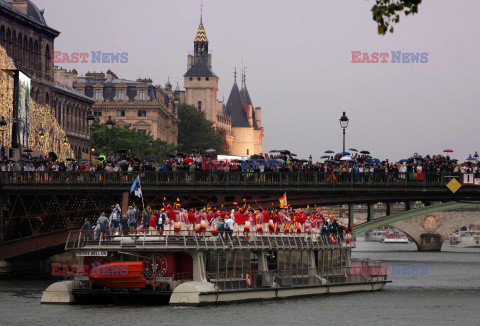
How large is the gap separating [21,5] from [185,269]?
68.0 m

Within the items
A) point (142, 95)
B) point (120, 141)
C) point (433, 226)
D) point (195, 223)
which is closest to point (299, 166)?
point (195, 223)

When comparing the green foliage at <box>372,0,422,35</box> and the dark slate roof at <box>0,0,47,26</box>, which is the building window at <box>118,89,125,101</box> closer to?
the dark slate roof at <box>0,0,47,26</box>

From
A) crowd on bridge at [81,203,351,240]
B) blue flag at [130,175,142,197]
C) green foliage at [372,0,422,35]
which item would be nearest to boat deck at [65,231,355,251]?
crowd on bridge at [81,203,351,240]

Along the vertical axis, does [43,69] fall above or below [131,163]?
above

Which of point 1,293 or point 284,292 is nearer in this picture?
point 284,292

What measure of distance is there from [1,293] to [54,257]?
2600 centimetres

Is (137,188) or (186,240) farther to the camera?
(137,188)

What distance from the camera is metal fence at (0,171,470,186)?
70.3 m

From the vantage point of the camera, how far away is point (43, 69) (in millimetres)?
116812

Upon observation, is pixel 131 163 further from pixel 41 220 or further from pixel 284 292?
pixel 284 292

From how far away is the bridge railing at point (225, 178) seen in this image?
231 feet

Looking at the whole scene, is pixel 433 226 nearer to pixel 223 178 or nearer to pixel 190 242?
pixel 223 178

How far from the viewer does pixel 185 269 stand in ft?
161

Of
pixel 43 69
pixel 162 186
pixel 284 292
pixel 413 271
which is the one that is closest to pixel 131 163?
pixel 162 186
